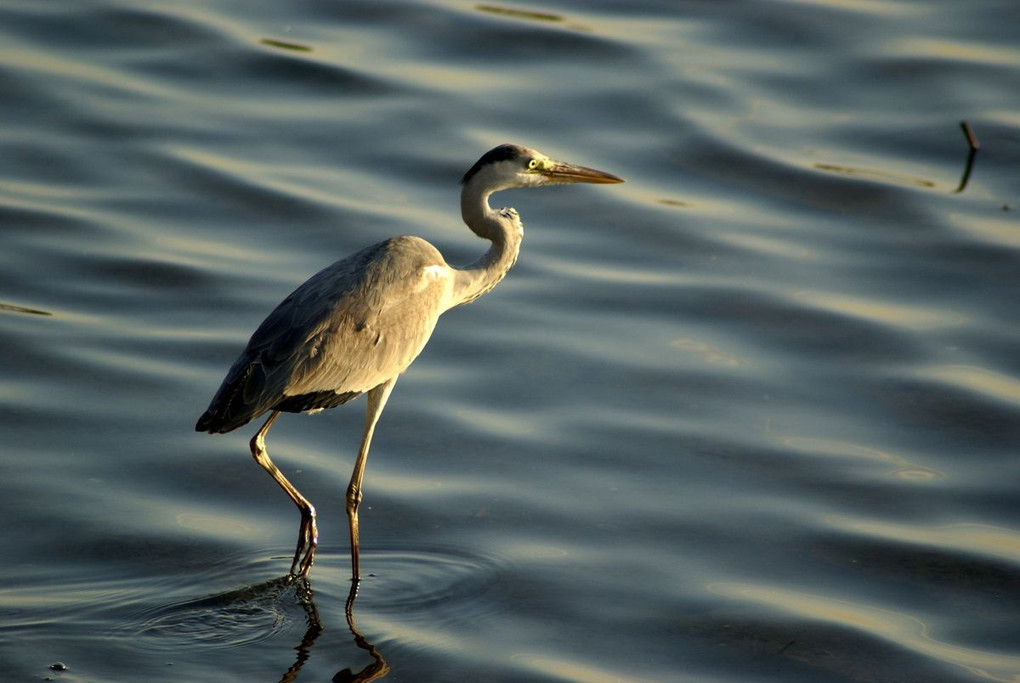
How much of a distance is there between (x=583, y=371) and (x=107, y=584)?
386 cm

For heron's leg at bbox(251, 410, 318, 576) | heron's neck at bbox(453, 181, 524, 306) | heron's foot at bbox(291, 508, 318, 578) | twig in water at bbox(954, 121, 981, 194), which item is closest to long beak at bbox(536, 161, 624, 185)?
heron's neck at bbox(453, 181, 524, 306)

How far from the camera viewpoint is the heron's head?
8.61 meters

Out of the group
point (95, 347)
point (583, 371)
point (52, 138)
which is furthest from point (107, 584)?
point (52, 138)

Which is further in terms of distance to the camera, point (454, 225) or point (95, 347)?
point (454, 225)

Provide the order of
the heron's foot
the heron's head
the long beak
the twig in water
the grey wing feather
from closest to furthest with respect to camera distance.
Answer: the grey wing feather
the heron's foot
the heron's head
the long beak
the twig in water

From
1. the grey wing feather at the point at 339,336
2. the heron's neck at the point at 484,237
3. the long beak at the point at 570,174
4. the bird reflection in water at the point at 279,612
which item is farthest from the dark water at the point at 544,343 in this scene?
the long beak at the point at 570,174

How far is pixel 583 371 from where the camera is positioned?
10.2 meters

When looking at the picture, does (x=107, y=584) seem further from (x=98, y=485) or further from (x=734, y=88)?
(x=734, y=88)

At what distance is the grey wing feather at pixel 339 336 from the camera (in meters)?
7.62

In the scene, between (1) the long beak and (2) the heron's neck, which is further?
(1) the long beak

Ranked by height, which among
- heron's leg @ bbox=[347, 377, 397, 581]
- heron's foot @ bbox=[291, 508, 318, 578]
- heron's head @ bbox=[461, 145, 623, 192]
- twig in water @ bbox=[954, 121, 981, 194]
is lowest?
heron's foot @ bbox=[291, 508, 318, 578]

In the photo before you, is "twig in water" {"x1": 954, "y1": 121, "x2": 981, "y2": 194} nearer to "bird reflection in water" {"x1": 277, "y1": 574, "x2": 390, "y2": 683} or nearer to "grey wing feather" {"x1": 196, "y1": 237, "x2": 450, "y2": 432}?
"grey wing feather" {"x1": 196, "y1": 237, "x2": 450, "y2": 432}

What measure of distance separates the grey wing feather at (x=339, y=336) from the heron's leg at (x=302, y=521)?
32 cm

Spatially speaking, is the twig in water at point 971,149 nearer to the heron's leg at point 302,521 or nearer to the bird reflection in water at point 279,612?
the heron's leg at point 302,521
